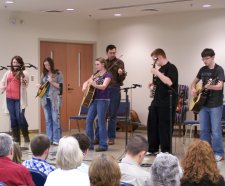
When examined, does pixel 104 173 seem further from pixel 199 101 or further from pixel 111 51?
pixel 111 51

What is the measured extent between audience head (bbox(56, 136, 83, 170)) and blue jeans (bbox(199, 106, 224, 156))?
3.47m

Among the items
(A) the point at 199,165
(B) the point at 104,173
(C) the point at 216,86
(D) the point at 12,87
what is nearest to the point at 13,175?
(B) the point at 104,173

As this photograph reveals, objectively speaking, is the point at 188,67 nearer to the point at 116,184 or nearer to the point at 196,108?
the point at 196,108

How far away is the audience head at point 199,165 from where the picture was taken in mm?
3064

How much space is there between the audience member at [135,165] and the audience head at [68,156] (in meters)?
0.30

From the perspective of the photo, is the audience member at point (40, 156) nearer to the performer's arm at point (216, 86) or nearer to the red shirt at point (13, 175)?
the red shirt at point (13, 175)

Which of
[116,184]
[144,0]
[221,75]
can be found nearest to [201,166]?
[116,184]

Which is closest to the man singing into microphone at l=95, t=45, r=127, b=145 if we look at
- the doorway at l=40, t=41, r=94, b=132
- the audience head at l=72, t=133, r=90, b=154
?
the doorway at l=40, t=41, r=94, b=132

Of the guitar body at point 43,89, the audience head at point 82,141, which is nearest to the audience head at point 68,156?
the audience head at point 82,141

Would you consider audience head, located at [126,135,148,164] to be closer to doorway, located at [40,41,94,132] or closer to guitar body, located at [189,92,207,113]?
guitar body, located at [189,92,207,113]

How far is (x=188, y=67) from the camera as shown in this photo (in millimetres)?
9992

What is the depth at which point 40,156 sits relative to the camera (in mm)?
3727

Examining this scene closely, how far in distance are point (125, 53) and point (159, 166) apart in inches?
323

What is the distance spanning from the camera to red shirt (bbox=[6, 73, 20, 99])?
7648 millimetres
